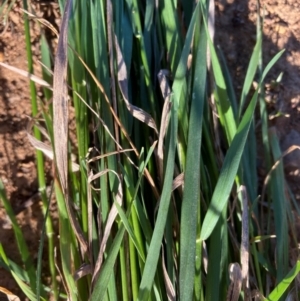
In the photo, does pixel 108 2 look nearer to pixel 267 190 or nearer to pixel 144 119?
Result: pixel 144 119

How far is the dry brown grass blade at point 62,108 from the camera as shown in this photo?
0.85 metres

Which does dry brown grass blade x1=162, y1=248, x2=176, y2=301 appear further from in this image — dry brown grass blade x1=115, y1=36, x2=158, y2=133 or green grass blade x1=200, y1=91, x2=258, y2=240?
dry brown grass blade x1=115, y1=36, x2=158, y2=133

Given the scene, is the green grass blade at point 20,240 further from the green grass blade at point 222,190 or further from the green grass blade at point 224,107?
the green grass blade at point 224,107

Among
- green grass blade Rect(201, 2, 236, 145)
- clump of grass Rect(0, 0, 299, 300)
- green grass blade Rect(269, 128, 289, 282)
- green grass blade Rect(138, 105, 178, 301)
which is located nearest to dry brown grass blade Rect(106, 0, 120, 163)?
clump of grass Rect(0, 0, 299, 300)

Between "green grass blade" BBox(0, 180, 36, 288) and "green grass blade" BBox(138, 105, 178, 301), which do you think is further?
"green grass blade" BBox(0, 180, 36, 288)

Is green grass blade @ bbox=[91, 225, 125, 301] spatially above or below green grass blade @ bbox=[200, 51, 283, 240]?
below

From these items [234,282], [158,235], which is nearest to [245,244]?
[234,282]

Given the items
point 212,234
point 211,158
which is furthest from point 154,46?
point 212,234

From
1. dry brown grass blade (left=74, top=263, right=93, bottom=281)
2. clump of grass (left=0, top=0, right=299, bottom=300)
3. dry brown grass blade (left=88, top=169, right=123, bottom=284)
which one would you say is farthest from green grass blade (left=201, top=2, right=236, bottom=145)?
dry brown grass blade (left=74, top=263, right=93, bottom=281)

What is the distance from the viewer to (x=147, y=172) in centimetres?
92

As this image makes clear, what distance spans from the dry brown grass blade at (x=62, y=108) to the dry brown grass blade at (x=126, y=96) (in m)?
0.11

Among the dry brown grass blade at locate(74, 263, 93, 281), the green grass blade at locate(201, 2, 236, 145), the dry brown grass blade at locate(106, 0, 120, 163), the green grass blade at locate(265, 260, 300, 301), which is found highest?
the dry brown grass blade at locate(106, 0, 120, 163)

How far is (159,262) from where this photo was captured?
0.94 m

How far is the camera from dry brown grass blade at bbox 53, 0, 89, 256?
85cm
